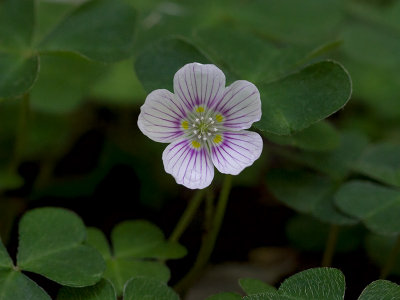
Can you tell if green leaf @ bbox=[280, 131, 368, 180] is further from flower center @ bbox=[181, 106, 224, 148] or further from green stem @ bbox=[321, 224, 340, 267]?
flower center @ bbox=[181, 106, 224, 148]

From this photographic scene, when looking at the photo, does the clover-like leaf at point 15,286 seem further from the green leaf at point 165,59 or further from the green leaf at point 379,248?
the green leaf at point 379,248

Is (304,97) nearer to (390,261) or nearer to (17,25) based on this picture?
(390,261)

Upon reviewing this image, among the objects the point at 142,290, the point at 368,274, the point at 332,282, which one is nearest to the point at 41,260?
the point at 142,290

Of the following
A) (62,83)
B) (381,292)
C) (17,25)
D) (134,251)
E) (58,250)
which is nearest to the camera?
(381,292)

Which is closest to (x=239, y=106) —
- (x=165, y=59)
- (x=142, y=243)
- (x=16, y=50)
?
(x=165, y=59)

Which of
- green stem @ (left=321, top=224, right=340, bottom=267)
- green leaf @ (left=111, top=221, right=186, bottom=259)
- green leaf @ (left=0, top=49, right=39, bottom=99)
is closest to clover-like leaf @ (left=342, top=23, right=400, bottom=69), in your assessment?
green stem @ (left=321, top=224, right=340, bottom=267)

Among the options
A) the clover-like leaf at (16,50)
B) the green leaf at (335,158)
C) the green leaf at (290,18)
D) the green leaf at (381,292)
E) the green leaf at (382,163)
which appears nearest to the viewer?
the green leaf at (381,292)

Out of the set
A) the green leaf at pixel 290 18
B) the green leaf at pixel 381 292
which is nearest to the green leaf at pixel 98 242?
the green leaf at pixel 381 292
